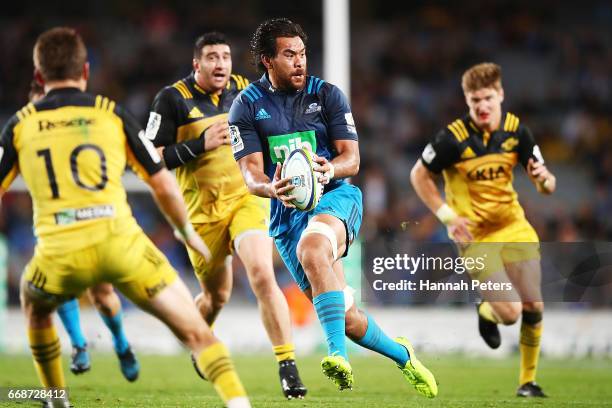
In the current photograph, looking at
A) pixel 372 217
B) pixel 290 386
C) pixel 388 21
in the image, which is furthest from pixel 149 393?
pixel 388 21

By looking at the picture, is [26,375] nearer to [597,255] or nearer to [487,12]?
[597,255]

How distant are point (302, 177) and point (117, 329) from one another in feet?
9.81

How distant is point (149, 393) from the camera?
7879 millimetres

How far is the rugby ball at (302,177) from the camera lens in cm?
589

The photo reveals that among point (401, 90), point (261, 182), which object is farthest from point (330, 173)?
point (401, 90)

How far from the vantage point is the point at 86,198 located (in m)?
4.68

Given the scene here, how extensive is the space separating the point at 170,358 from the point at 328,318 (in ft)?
22.1

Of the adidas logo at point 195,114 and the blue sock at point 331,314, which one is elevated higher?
the adidas logo at point 195,114

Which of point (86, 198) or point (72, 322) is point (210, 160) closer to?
point (72, 322)

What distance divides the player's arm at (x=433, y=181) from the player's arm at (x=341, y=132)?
1619 millimetres

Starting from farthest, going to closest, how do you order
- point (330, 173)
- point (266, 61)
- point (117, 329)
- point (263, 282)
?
1. point (117, 329)
2. point (263, 282)
3. point (266, 61)
4. point (330, 173)

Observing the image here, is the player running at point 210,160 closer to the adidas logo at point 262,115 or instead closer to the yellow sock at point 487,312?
the adidas logo at point 262,115

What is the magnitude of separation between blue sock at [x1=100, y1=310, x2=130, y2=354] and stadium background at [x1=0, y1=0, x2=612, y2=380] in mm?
5159

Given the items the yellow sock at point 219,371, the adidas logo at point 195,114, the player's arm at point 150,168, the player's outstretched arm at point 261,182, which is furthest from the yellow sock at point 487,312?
the player's arm at point 150,168
